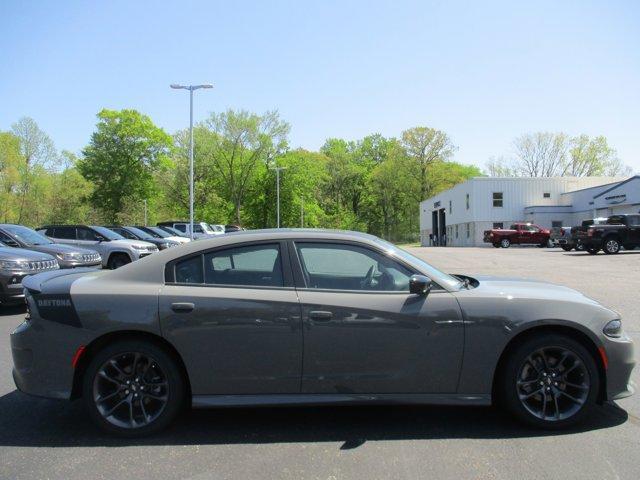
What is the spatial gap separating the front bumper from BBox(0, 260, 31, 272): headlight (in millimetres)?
9440

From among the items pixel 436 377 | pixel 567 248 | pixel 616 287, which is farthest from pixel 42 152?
pixel 436 377

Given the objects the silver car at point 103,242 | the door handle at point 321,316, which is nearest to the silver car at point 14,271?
the door handle at point 321,316

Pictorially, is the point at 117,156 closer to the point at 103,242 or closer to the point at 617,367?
the point at 103,242

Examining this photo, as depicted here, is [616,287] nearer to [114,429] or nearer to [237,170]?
[114,429]

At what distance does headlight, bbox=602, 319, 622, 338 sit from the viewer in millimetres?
4004

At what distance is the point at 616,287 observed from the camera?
12.6 m

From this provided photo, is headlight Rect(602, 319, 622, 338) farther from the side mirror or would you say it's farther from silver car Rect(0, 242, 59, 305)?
silver car Rect(0, 242, 59, 305)

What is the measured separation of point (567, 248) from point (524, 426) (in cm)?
3042

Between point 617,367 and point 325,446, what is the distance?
2.24m

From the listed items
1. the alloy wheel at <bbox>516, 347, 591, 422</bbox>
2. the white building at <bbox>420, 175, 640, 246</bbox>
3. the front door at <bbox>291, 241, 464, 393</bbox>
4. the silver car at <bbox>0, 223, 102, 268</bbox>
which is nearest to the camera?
the front door at <bbox>291, 241, 464, 393</bbox>

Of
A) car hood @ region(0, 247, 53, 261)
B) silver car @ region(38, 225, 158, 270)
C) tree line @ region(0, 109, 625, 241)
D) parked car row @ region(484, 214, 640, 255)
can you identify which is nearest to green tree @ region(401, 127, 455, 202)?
tree line @ region(0, 109, 625, 241)

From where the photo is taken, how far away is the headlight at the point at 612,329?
13.1 ft

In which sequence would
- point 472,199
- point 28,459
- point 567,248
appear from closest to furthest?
point 28,459 → point 567,248 → point 472,199

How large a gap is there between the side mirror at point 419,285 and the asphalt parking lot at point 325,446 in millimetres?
1053
